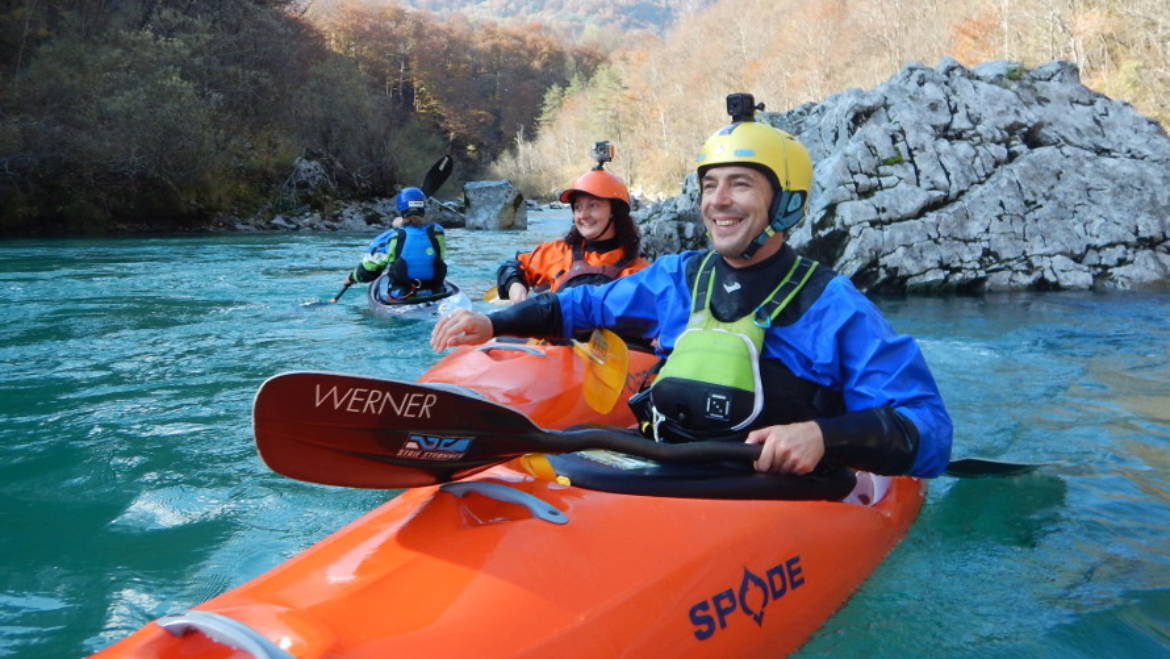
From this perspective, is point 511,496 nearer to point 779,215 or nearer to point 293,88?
point 779,215

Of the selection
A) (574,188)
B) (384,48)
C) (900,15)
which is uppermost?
(384,48)

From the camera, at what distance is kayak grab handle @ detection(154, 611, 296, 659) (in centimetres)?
138

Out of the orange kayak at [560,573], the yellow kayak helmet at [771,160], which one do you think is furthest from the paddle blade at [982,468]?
the yellow kayak helmet at [771,160]

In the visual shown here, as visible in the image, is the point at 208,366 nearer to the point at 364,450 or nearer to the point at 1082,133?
the point at 364,450

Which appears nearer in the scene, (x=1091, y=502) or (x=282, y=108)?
(x=1091, y=502)

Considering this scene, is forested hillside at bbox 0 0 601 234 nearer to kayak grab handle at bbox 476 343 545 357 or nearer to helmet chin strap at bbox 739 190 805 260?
kayak grab handle at bbox 476 343 545 357

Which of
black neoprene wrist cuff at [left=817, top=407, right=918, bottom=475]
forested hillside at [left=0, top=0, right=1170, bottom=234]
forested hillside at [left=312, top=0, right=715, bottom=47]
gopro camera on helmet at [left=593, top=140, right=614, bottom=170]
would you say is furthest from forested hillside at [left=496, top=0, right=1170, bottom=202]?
forested hillside at [left=312, top=0, right=715, bottom=47]

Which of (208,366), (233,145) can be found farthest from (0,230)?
(208,366)

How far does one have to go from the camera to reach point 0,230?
54.1ft

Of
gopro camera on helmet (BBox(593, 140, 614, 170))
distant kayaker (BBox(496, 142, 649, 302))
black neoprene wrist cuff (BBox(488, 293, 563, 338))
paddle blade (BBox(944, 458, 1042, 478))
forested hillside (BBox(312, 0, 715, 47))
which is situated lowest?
paddle blade (BBox(944, 458, 1042, 478))

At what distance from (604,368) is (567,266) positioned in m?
2.64

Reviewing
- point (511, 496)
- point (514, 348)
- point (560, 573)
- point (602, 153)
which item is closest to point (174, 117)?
point (602, 153)

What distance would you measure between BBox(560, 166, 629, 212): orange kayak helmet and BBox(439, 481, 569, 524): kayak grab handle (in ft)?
9.94

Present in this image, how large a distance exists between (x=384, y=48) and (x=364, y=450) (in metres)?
64.9
